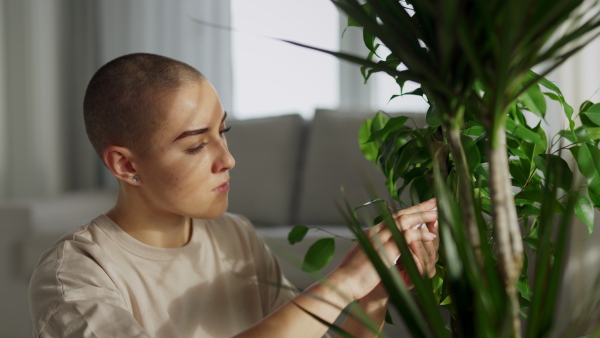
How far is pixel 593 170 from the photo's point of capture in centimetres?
107

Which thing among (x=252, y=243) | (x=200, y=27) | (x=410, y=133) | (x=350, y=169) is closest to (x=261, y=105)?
(x=200, y=27)

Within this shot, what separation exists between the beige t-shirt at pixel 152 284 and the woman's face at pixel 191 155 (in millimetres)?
120

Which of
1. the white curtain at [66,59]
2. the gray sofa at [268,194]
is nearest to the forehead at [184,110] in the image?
the gray sofa at [268,194]

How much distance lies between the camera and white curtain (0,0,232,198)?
409 centimetres

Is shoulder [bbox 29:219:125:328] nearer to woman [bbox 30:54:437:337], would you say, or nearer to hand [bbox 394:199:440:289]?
woman [bbox 30:54:437:337]

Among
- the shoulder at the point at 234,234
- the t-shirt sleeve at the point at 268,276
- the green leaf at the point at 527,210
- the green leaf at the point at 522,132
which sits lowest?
the t-shirt sleeve at the point at 268,276

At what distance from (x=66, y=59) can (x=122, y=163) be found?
3.23m

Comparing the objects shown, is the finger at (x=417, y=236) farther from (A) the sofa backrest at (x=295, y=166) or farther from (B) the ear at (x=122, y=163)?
(A) the sofa backrest at (x=295, y=166)

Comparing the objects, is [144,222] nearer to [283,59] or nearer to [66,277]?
[66,277]

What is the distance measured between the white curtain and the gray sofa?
68cm

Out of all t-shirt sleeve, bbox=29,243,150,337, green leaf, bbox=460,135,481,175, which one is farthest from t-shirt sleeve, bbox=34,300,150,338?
green leaf, bbox=460,135,481,175

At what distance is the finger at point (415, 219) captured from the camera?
973 mm

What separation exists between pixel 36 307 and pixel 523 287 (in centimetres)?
75

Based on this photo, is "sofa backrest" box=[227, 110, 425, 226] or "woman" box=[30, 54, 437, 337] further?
"sofa backrest" box=[227, 110, 425, 226]
